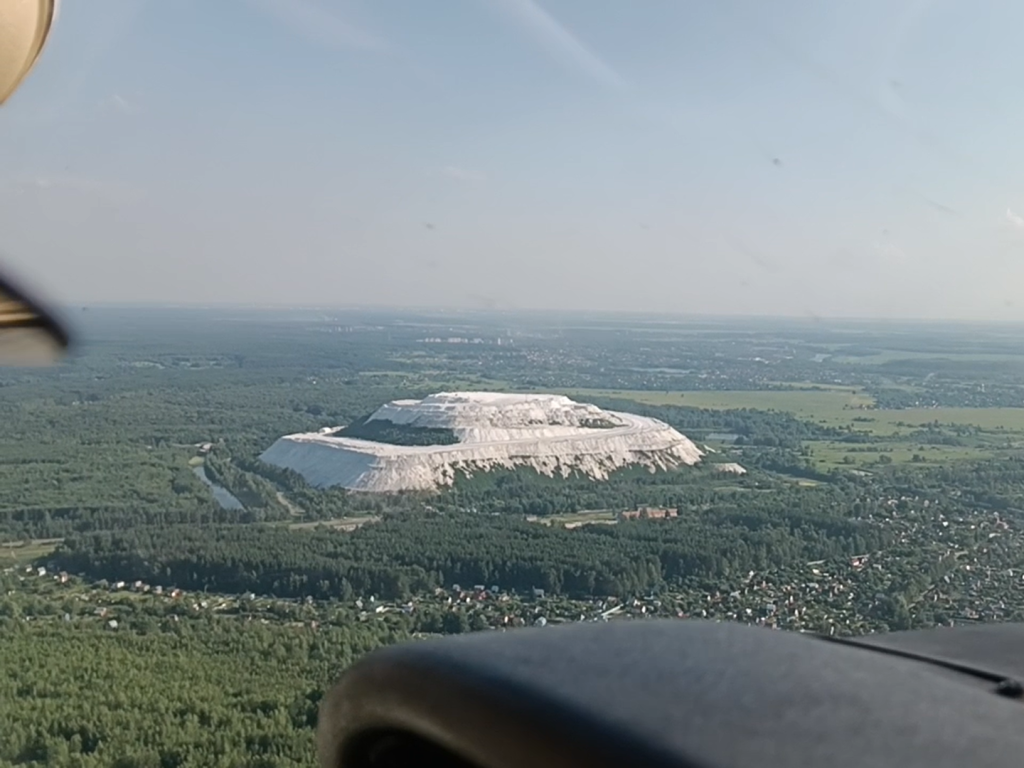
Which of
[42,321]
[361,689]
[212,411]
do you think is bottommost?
[212,411]

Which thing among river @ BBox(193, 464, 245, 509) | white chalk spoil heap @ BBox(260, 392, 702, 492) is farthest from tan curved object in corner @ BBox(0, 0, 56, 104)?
white chalk spoil heap @ BBox(260, 392, 702, 492)

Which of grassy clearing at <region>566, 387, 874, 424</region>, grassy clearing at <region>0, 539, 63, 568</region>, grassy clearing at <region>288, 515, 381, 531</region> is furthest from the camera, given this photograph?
grassy clearing at <region>566, 387, 874, 424</region>

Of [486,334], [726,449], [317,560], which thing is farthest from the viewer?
[486,334]

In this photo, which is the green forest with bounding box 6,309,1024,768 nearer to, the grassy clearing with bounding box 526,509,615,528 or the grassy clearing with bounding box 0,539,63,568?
the grassy clearing with bounding box 0,539,63,568

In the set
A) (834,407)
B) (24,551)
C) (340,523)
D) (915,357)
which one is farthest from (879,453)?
(915,357)

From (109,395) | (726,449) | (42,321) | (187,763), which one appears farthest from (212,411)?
(42,321)

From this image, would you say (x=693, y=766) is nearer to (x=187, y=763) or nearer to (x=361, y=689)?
(x=361, y=689)
